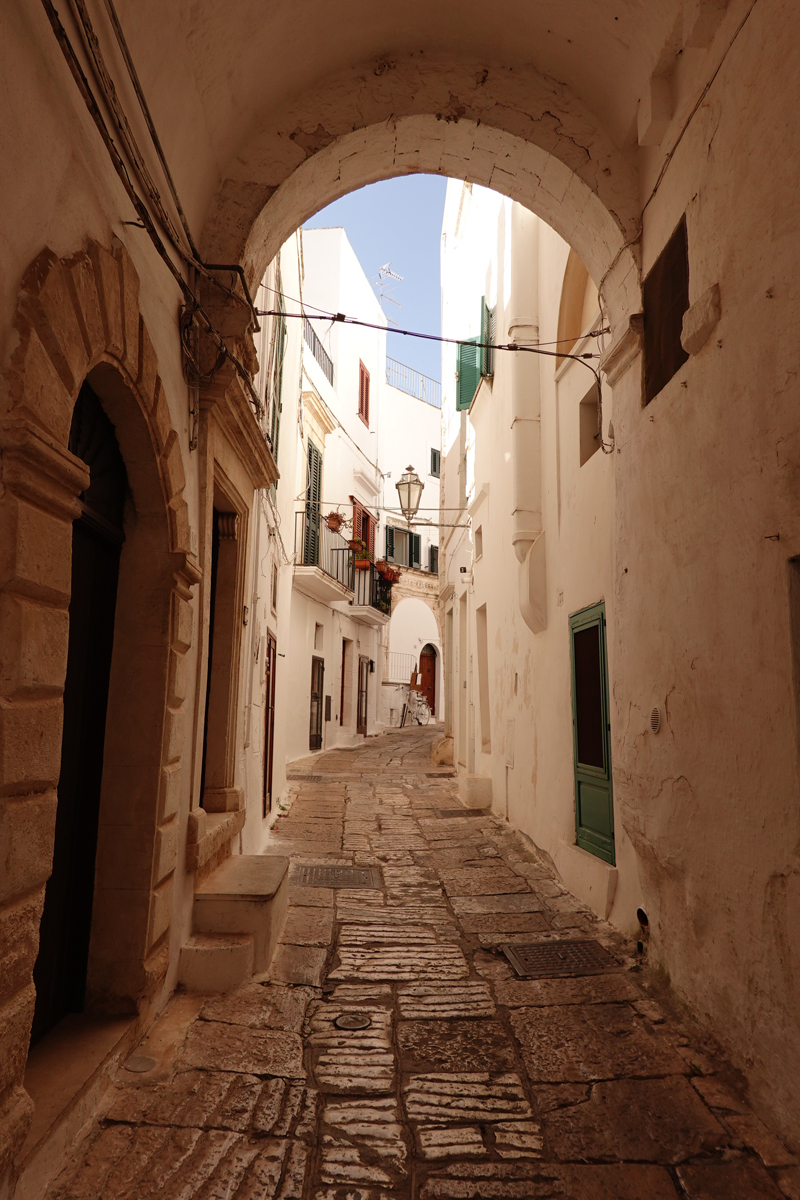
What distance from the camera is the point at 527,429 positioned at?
8.01 m

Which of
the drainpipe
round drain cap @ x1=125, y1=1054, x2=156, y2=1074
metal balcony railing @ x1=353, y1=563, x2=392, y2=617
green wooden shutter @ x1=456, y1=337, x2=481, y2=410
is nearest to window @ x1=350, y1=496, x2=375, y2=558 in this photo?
metal balcony railing @ x1=353, y1=563, x2=392, y2=617

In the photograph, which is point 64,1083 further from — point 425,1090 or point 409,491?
point 409,491

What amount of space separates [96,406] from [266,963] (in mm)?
A: 2986

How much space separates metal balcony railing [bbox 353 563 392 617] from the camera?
21.0 m

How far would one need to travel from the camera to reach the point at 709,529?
3.52 meters

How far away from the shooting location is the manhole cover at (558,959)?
171 inches

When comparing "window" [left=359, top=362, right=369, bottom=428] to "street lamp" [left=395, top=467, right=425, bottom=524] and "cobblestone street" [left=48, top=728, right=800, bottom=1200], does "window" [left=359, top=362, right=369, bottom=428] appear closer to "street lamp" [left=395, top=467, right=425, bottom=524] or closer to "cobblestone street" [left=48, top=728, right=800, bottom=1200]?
"street lamp" [left=395, top=467, right=425, bottom=524]

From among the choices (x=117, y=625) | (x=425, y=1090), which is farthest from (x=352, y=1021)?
(x=117, y=625)

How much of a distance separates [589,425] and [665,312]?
91.6 inches

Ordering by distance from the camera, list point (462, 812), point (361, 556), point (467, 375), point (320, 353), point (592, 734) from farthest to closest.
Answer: point (361, 556)
point (320, 353)
point (467, 375)
point (462, 812)
point (592, 734)

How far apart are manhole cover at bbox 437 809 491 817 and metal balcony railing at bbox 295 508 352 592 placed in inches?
Answer: 281

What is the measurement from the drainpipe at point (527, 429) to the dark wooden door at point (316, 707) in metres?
9.84

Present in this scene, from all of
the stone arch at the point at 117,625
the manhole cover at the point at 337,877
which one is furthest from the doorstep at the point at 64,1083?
the manhole cover at the point at 337,877

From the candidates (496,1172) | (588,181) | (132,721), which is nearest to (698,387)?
(588,181)
